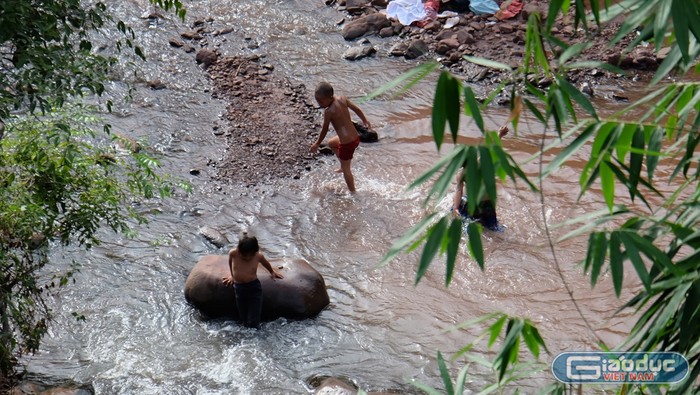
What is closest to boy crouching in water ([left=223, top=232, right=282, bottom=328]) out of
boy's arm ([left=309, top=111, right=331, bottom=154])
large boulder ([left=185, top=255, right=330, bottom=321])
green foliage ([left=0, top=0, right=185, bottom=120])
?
large boulder ([left=185, top=255, right=330, bottom=321])

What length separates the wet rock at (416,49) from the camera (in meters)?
11.2

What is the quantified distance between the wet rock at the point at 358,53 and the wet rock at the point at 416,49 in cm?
49

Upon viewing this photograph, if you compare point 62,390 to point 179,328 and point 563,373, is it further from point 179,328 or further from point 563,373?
point 563,373

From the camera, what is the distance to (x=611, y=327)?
656 centimetres

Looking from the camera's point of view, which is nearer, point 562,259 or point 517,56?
point 562,259

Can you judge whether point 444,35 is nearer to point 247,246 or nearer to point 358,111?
point 358,111

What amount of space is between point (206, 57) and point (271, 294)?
5231 mm

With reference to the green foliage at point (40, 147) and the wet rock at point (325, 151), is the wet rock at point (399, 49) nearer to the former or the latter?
the wet rock at point (325, 151)

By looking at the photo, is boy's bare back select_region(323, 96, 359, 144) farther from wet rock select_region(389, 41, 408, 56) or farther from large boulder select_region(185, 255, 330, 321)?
wet rock select_region(389, 41, 408, 56)

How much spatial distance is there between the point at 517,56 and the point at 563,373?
25.9 ft

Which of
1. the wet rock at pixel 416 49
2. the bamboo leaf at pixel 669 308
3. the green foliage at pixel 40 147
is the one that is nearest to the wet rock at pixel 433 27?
the wet rock at pixel 416 49

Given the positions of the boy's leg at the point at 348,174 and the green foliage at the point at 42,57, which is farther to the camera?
the boy's leg at the point at 348,174

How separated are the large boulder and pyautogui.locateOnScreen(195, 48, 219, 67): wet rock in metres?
4.85

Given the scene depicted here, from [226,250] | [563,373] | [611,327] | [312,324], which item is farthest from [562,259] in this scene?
[563,373]
